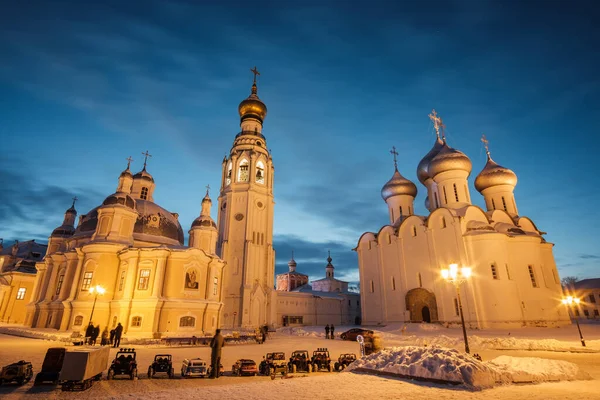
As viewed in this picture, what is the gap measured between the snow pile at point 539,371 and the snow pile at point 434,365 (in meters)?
0.59

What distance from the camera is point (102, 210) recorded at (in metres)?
27.5

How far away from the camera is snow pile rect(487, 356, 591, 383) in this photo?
26.6 feet

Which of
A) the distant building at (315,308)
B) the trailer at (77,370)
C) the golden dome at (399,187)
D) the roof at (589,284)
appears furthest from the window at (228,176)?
the roof at (589,284)

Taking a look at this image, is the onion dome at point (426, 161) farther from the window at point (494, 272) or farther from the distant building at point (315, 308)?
the distant building at point (315, 308)

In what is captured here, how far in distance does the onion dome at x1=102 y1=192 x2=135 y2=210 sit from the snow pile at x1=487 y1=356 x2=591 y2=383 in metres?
29.0

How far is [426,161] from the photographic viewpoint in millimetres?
37844

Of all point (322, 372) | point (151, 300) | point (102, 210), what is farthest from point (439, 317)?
point (102, 210)

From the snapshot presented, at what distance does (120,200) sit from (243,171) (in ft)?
56.3

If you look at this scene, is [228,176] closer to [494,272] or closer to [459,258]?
[459,258]

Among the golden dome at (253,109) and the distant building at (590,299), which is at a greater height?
the golden dome at (253,109)

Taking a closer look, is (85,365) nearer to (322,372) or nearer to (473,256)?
(322,372)

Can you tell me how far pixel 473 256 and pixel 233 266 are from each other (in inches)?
981

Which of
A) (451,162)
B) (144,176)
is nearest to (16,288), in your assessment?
(144,176)

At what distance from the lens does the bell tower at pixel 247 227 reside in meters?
35.8
